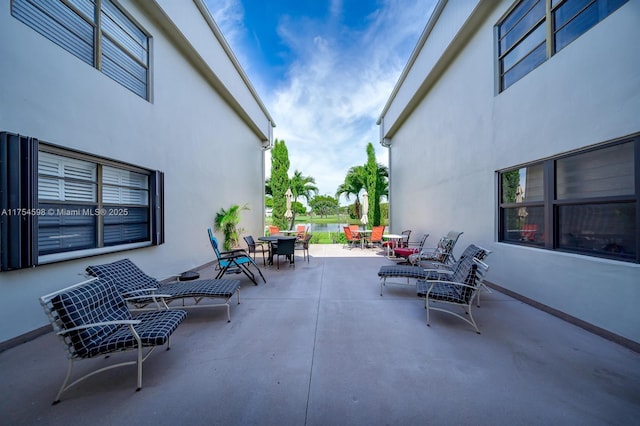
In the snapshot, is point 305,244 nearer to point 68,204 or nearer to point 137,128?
point 137,128

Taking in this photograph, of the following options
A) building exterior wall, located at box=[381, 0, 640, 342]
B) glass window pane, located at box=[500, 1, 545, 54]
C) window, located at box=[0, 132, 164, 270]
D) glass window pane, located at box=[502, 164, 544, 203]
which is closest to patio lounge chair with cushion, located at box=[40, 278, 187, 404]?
window, located at box=[0, 132, 164, 270]

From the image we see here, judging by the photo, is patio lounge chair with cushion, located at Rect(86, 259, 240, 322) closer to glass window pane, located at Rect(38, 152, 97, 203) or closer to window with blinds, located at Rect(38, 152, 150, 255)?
window with blinds, located at Rect(38, 152, 150, 255)

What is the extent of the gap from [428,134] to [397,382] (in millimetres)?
8070

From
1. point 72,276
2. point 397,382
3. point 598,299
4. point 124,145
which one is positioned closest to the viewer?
point 397,382

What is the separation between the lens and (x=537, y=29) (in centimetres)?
408

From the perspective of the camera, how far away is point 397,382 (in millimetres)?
2098

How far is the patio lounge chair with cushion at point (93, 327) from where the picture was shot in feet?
6.45

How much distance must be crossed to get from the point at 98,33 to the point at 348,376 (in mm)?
6529

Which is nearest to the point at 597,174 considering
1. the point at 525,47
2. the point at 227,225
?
the point at 525,47

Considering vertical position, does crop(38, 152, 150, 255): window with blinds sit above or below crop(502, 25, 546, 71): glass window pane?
below

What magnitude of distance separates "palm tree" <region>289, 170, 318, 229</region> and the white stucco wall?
9384 mm

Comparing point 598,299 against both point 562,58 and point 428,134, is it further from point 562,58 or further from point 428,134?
point 428,134

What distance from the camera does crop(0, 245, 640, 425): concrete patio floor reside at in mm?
1767

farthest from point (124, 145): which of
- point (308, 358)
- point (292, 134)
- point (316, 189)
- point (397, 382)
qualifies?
point (316, 189)
